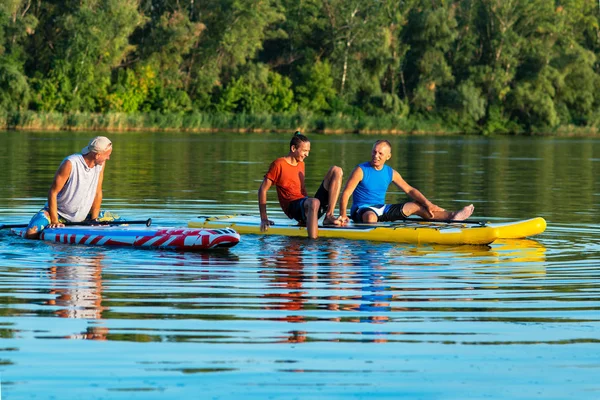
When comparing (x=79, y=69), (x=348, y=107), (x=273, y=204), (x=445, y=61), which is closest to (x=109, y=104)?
(x=79, y=69)

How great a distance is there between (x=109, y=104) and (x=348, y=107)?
18.0 meters

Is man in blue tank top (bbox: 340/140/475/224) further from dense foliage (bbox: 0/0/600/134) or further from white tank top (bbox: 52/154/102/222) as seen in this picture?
dense foliage (bbox: 0/0/600/134)

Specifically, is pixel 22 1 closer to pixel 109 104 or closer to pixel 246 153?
pixel 109 104

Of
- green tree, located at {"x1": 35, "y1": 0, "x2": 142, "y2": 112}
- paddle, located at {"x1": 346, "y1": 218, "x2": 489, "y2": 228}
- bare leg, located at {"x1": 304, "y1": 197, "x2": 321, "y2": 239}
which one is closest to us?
bare leg, located at {"x1": 304, "y1": 197, "x2": 321, "y2": 239}

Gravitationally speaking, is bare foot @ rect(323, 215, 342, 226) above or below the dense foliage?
below

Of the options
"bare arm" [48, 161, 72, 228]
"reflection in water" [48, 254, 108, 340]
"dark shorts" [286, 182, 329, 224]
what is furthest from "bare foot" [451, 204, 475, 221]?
"bare arm" [48, 161, 72, 228]

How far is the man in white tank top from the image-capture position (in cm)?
1240

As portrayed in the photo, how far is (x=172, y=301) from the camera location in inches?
353

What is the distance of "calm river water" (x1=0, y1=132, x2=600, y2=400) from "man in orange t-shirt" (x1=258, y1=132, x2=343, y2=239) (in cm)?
37

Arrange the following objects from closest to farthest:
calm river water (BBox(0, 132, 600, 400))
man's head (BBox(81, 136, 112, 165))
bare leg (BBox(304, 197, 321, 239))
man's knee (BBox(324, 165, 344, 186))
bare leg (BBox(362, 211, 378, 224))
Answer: calm river water (BBox(0, 132, 600, 400)), man's head (BBox(81, 136, 112, 165)), bare leg (BBox(304, 197, 321, 239)), man's knee (BBox(324, 165, 344, 186)), bare leg (BBox(362, 211, 378, 224))

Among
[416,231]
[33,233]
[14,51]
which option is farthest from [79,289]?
[14,51]

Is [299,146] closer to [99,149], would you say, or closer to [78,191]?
[99,149]

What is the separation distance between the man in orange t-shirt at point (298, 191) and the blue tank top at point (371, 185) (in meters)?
0.42

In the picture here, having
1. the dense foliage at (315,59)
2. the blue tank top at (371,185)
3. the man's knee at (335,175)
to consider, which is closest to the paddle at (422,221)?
the blue tank top at (371,185)
